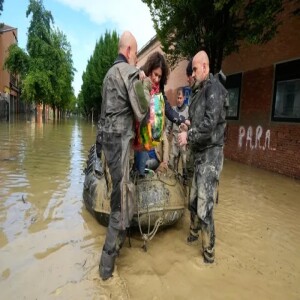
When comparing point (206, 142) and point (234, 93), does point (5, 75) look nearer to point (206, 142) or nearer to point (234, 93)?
point (234, 93)

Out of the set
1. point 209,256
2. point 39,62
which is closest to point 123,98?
point 209,256

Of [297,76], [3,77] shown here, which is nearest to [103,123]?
[297,76]

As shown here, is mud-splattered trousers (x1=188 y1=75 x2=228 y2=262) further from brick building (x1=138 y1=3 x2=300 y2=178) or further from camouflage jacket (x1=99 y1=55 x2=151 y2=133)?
brick building (x1=138 y1=3 x2=300 y2=178)

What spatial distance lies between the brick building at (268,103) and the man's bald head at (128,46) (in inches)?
237

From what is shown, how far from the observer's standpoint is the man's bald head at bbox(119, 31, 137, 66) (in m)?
2.92

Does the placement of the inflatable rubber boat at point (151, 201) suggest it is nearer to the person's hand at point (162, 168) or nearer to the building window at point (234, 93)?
the person's hand at point (162, 168)

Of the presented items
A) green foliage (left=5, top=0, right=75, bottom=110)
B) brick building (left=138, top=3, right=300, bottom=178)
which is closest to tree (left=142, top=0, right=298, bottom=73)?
brick building (left=138, top=3, right=300, bottom=178)

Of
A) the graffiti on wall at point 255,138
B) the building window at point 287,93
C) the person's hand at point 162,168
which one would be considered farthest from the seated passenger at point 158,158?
the graffiti on wall at point 255,138

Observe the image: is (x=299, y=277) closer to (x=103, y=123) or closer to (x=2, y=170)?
(x=103, y=123)

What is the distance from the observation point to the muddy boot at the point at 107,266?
2779 mm

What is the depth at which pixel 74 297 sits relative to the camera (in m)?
2.53

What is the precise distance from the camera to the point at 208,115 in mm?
3035

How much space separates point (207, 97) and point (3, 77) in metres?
35.2

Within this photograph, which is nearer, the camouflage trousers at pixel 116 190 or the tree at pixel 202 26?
the camouflage trousers at pixel 116 190
